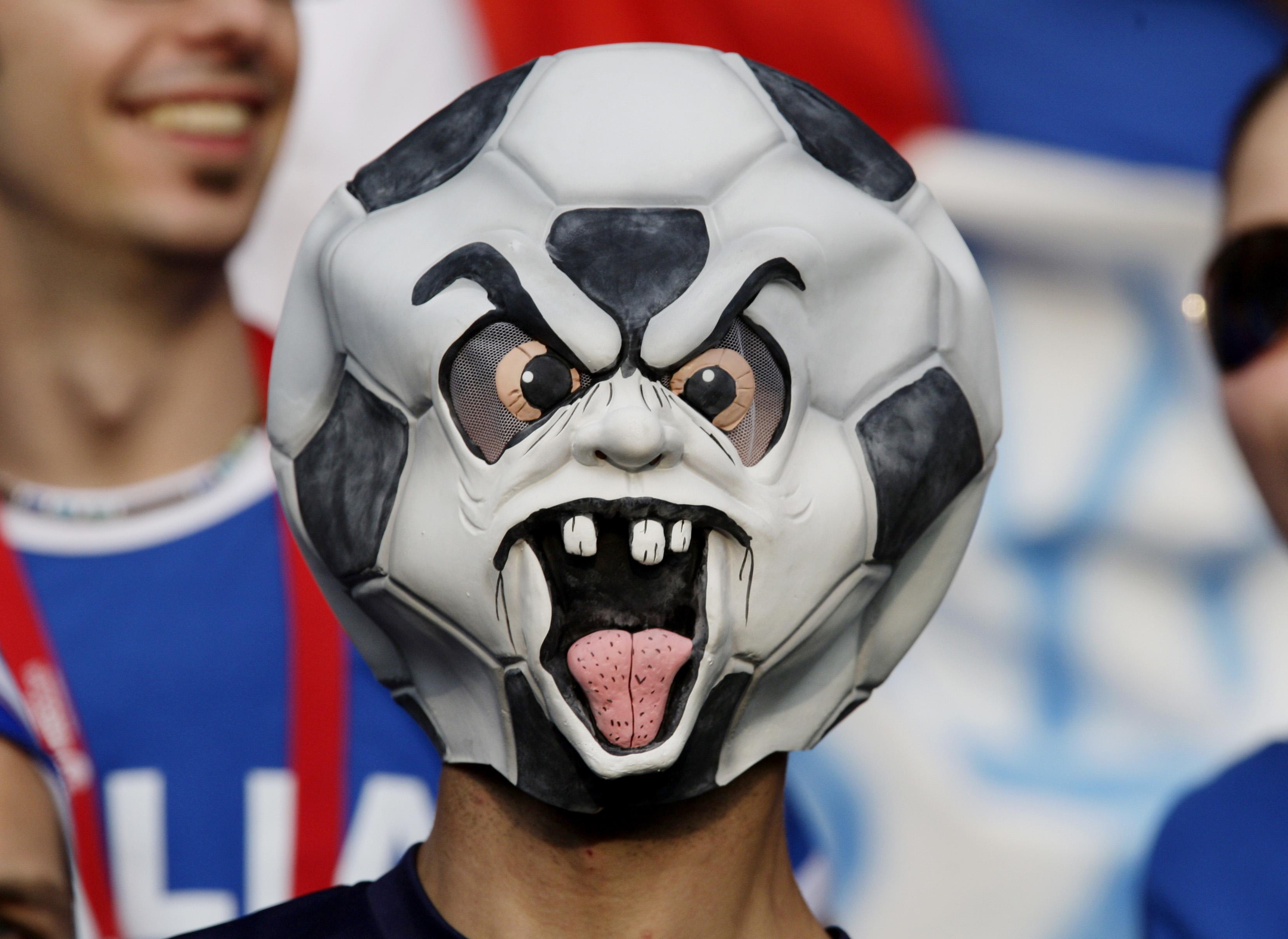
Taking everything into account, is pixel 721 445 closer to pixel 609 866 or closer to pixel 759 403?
pixel 759 403

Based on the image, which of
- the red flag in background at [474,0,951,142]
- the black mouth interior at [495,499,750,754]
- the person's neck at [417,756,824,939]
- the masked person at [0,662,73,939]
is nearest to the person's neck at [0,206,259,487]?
the masked person at [0,662,73,939]

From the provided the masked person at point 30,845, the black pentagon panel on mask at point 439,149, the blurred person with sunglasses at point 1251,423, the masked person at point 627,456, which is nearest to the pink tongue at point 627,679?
the masked person at point 627,456

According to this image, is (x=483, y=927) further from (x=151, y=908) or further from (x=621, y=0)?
(x=621, y=0)

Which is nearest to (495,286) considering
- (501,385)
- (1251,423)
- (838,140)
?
(501,385)

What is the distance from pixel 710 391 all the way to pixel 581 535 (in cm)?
12

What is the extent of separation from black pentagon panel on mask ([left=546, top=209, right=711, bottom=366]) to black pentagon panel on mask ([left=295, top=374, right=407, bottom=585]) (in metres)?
0.15

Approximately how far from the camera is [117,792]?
74.3 inches

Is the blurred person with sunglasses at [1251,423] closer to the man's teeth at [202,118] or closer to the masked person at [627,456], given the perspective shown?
the masked person at [627,456]

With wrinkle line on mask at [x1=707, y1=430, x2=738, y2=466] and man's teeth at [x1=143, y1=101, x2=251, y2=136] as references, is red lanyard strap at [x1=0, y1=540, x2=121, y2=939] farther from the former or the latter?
wrinkle line on mask at [x1=707, y1=430, x2=738, y2=466]

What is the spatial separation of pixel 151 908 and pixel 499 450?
1.07 meters

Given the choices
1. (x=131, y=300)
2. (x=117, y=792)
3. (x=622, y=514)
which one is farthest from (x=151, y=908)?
(x=622, y=514)

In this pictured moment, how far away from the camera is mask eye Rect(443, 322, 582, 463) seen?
1042 mm

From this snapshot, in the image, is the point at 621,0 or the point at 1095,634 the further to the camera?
the point at 1095,634

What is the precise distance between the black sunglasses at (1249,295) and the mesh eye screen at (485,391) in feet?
3.82
